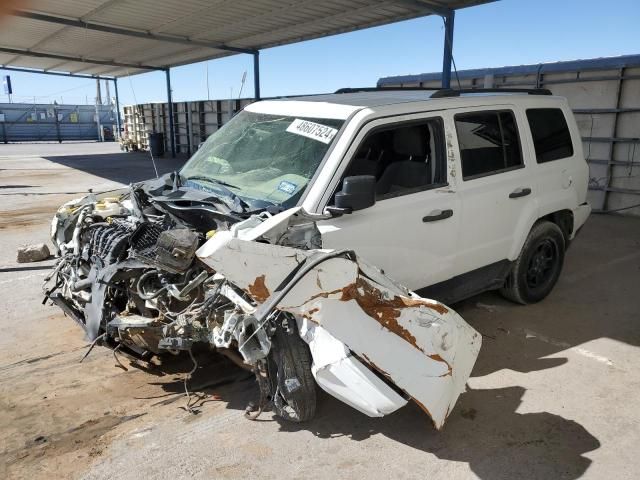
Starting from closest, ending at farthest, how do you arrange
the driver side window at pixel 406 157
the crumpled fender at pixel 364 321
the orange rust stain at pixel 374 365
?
1. the crumpled fender at pixel 364 321
2. the orange rust stain at pixel 374 365
3. the driver side window at pixel 406 157

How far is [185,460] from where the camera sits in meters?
2.99

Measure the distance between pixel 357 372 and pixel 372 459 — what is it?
21.2 inches

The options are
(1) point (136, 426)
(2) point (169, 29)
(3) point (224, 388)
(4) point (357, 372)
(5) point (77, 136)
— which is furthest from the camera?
(5) point (77, 136)

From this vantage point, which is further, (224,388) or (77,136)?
(77,136)

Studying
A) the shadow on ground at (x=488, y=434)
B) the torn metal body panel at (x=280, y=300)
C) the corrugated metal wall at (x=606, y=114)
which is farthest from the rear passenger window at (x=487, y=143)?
the corrugated metal wall at (x=606, y=114)

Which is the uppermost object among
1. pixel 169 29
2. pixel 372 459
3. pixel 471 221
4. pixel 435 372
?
pixel 169 29

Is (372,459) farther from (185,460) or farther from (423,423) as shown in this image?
(185,460)

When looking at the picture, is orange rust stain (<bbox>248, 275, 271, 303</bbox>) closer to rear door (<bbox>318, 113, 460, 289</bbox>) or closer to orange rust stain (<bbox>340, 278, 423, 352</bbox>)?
orange rust stain (<bbox>340, 278, 423, 352</bbox>)

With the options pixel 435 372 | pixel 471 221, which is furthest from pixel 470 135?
pixel 435 372

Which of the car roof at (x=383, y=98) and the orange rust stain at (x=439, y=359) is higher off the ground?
the car roof at (x=383, y=98)

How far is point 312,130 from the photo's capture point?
3.86 meters

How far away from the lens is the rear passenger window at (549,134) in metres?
4.93

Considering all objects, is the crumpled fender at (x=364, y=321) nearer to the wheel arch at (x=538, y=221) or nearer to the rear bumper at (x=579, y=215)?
the wheel arch at (x=538, y=221)

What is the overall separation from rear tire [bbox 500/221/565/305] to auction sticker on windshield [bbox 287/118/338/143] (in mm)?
2431
